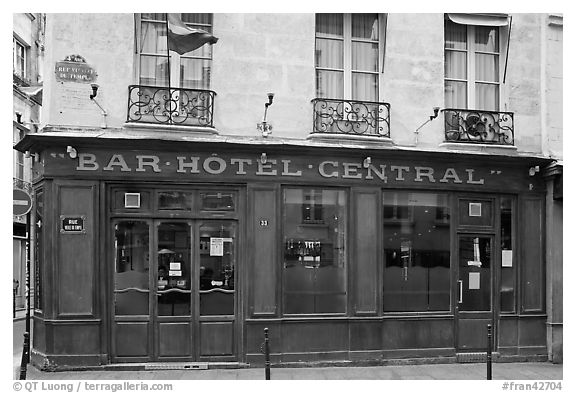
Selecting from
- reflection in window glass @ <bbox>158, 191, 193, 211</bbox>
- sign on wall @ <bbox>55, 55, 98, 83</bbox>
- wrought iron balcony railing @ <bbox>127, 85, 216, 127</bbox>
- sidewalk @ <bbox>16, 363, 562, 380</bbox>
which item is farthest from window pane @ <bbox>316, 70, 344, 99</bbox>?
sidewalk @ <bbox>16, 363, 562, 380</bbox>

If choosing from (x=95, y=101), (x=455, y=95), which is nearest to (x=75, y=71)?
(x=95, y=101)

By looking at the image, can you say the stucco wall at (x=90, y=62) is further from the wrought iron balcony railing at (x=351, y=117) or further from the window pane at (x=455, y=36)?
the window pane at (x=455, y=36)

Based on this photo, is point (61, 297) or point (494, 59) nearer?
point (61, 297)

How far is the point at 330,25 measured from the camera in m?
10.8

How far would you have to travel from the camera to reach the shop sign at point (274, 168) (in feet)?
31.9

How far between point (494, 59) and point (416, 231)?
372cm

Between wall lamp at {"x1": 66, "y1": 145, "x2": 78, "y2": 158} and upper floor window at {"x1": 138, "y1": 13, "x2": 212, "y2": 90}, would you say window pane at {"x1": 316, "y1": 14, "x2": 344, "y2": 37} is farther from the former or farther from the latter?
wall lamp at {"x1": 66, "y1": 145, "x2": 78, "y2": 158}

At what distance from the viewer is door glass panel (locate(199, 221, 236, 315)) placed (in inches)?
395

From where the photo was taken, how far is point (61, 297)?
31.2ft

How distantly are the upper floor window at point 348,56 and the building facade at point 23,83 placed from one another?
7.61m

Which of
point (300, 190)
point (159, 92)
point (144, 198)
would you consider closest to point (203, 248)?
point (144, 198)

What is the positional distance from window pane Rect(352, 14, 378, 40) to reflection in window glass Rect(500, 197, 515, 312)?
13.0 feet

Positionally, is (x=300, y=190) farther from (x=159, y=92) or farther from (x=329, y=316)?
(x=159, y=92)

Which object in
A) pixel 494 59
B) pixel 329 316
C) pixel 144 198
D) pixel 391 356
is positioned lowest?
pixel 391 356
